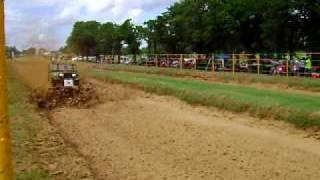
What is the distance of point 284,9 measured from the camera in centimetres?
3744

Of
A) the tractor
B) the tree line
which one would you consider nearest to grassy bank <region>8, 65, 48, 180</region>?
the tractor

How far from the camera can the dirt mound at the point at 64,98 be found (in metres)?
25.2

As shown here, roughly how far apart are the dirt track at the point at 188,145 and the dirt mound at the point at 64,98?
4.27 m

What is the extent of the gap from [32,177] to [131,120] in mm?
9166

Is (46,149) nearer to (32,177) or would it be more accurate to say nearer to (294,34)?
(32,177)

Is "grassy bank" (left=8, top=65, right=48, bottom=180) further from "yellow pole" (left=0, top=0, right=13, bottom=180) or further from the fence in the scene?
the fence

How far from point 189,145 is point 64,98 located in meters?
15.2

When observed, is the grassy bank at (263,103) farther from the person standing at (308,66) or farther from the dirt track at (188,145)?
the person standing at (308,66)

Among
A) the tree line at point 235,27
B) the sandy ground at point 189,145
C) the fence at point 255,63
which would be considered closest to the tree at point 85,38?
the tree line at point 235,27

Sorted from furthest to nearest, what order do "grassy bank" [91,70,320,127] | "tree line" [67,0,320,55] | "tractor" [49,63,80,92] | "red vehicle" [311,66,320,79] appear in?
"tree line" [67,0,320,55]
"red vehicle" [311,66,320,79]
"tractor" [49,63,80,92]
"grassy bank" [91,70,320,127]

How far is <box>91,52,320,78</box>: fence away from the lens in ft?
101

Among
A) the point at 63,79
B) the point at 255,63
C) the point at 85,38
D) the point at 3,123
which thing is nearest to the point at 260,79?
the point at 255,63

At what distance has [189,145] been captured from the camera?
13.2 metres

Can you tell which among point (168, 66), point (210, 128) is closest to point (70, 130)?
point (210, 128)
